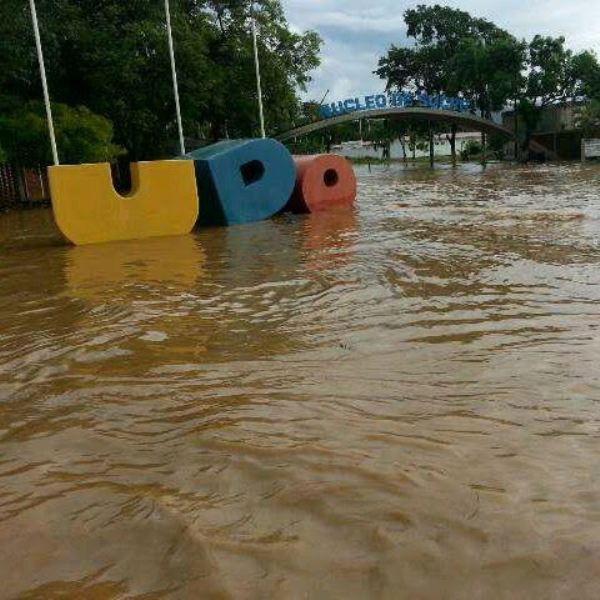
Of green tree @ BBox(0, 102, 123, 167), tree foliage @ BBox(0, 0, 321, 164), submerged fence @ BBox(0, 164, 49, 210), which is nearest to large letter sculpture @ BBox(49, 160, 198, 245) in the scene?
green tree @ BBox(0, 102, 123, 167)

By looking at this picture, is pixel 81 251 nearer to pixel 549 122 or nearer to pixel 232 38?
pixel 232 38

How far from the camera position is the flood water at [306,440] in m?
2.06

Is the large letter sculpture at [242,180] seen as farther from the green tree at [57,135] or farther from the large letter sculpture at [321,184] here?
the green tree at [57,135]

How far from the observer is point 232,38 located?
86.6ft

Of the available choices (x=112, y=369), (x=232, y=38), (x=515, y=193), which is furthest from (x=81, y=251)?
(x=232, y=38)

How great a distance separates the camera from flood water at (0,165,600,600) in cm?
206

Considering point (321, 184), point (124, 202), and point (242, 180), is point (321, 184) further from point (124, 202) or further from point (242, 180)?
point (124, 202)

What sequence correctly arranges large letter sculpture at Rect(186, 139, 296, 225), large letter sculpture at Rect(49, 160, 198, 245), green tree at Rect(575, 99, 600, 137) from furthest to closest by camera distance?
green tree at Rect(575, 99, 600, 137), large letter sculpture at Rect(186, 139, 296, 225), large letter sculpture at Rect(49, 160, 198, 245)

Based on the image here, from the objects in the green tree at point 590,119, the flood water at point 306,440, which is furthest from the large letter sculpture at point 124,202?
the green tree at point 590,119

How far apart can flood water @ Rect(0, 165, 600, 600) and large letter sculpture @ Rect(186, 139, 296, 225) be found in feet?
22.4

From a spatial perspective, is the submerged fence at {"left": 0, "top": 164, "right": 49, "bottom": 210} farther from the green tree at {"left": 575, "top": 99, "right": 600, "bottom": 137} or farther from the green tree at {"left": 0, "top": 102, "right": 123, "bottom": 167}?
the green tree at {"left": 575, "top": 99, "right": 600, "bottom": 137}

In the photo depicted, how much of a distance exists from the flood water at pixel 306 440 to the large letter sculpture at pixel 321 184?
29.5 ft

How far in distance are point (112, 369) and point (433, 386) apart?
1.89 meters

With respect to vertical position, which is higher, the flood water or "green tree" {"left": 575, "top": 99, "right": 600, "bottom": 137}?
"green tree" {"left": 575, "top": 99, "right": 600, "bottom": 137}
